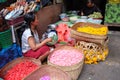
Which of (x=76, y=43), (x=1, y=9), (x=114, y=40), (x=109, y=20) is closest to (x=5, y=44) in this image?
(x=1, y=9)

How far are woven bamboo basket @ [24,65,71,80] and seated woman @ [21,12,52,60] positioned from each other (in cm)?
70

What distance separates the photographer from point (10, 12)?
15.1 ft

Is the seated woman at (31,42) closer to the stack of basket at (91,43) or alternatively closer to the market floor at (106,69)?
the stack of basket at (91,43)

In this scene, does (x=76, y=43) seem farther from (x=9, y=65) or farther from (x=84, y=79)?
(x=9, y=65)

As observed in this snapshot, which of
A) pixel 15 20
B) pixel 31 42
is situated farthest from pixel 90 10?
pixel 31 42

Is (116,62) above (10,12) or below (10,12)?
below

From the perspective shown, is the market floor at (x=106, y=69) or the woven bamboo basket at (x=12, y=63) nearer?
the woven bamboo basket at (x=12, y=63)

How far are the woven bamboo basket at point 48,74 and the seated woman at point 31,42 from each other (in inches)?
27.7

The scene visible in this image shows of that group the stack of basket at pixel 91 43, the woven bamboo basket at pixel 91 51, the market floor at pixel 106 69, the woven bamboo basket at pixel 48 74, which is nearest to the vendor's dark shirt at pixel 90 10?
the market floor at pixel 106 69

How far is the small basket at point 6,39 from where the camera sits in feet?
13.1

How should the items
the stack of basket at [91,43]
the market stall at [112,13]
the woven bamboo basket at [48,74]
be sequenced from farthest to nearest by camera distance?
the market stall at [112,13] < the stack of basket at [91,43] < the woven bamboo basket at [48,74]

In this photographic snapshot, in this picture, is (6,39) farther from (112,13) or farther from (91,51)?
(112,13)

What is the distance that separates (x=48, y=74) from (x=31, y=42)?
0.84m

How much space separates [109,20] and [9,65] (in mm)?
3967
